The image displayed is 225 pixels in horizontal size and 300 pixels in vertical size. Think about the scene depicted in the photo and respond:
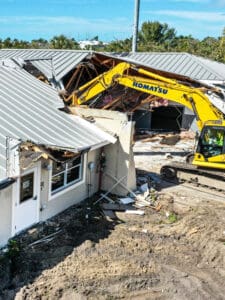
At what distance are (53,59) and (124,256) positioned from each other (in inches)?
616

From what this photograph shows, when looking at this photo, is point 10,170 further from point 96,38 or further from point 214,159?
point 96,38

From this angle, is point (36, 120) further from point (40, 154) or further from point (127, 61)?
point (127, 61)

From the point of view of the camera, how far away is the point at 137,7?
28.3m

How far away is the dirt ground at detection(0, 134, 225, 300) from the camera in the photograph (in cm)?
980

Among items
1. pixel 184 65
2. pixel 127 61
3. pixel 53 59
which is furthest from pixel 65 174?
pixel 184 65

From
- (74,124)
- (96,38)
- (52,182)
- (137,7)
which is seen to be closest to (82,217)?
(52,182)

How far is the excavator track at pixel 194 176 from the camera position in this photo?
16.7 metres

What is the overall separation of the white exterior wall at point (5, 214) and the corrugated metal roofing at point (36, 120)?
0.78m

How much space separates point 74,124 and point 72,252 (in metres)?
5.41

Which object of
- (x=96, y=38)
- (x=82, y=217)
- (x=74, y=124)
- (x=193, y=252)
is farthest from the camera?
(x=96, y=38)

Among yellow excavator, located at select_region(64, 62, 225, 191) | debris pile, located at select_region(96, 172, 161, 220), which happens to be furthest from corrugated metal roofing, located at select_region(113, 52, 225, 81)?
debris pile, located at select_region(96, 172, 161, 220)

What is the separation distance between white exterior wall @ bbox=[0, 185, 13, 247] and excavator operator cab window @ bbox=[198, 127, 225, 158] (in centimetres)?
799

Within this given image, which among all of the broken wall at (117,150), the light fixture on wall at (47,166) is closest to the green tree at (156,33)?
the broken wall at (117,150)

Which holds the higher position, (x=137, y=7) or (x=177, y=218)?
(x=137, y=7)
